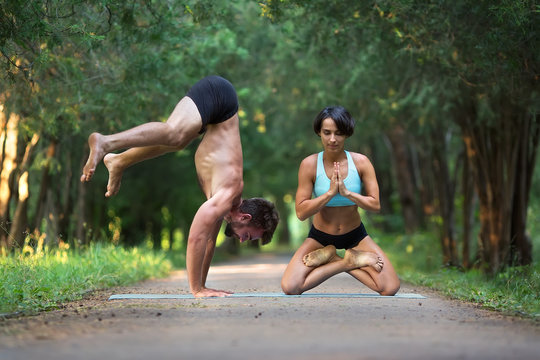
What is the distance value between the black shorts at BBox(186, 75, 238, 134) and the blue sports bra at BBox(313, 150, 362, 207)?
1.28 meters

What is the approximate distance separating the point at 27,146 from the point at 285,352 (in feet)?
42.6

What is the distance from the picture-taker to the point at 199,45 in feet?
47.7

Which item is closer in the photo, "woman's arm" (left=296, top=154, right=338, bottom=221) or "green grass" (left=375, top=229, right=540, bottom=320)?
"green grass" (left=375, top=229, right=540, bottom=320)

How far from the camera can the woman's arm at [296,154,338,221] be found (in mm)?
8320

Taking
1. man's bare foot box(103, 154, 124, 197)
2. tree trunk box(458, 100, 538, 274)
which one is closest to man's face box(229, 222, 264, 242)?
man's bare foot box(103, 154, 124, 197)

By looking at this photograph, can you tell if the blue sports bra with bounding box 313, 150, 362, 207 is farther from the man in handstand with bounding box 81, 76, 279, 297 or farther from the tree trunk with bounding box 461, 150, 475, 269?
the tree trunk with bounding box 461, 150, 475, 269

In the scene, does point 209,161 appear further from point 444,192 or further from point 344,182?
point 444,192

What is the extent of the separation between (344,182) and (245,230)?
121 cm

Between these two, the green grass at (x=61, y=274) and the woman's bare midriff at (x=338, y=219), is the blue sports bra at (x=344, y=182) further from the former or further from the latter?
the green grass at (x=61, y=274)

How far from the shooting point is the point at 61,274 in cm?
1031

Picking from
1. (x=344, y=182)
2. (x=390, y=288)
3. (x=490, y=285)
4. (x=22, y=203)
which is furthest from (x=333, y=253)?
(x=22, y=203)

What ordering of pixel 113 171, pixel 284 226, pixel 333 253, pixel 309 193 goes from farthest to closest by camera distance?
1. pixel 284 226
2. pixel 333 253
3. pixel 309 193
4. pixel 113 171

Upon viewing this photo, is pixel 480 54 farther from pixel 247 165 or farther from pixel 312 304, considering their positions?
pixel 247 165

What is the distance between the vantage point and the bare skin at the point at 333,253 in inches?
345
